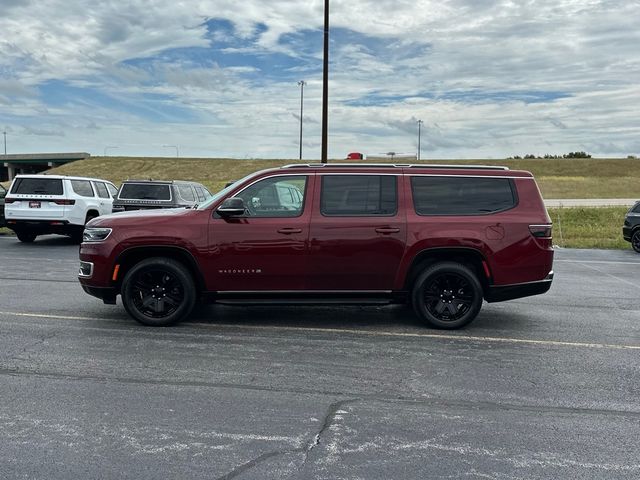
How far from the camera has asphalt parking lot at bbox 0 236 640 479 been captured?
3629mm

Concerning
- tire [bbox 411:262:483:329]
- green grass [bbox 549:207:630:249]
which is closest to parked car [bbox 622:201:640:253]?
green grass [bbox 549:207:630:249]

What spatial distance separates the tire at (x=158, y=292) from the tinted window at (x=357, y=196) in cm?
180

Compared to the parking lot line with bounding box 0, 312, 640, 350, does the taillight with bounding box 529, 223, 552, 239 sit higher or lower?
higher

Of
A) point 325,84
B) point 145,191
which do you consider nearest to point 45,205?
point 145,191

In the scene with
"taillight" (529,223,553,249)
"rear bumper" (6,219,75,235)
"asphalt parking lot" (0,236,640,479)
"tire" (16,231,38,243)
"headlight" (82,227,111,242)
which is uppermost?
"taillight" (529,223,553,249)

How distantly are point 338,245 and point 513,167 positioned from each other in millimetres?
70137

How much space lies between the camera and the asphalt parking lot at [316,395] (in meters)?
3.63

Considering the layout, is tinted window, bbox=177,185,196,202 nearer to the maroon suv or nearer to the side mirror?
the maroon suv

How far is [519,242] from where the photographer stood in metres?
6.88

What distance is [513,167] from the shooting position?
72.3m

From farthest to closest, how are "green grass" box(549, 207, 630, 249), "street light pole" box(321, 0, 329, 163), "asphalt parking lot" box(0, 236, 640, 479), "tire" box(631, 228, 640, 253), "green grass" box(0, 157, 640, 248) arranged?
"green grass" box(0, 157, 640, 248), "street light pole" box(321, 0, 329, 163), "green grass" box(549, 207, 630, 249), "tire" box(631, 228, 640, 253), "asphalt parking lot" box(0, 236, 640, 479)

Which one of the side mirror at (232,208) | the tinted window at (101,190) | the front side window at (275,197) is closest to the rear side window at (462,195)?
the front side window at (275,197)

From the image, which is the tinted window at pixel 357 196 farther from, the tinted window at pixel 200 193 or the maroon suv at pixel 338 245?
the tinted window at pixel 200 193

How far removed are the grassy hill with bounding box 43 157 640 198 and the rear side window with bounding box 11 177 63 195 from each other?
36343mm
